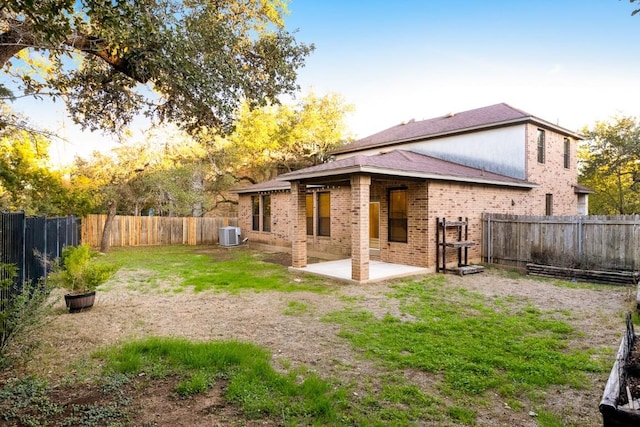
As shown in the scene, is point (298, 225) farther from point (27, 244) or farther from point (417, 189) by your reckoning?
point (27, 244)

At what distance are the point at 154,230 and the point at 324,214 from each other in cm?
1020

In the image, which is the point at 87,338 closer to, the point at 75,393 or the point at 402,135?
the point at 75,393

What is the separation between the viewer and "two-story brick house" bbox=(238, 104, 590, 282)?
984 cm

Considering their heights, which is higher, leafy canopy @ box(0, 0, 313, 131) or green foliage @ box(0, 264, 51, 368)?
leafy canopy @ box(0, 0, 313, 131)

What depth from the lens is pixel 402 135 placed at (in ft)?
57.5

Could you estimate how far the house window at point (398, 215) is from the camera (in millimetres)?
11570

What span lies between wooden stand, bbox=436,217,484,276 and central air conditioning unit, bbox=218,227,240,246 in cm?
1136

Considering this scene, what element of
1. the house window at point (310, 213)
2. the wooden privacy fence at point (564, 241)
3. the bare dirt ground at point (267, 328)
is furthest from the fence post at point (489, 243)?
the house window at point (310, 213)

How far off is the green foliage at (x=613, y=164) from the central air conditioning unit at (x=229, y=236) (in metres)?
24.4

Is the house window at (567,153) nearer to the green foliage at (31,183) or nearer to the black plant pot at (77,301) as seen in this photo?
the black plant pot at (77,301)

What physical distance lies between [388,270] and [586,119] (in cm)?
2633

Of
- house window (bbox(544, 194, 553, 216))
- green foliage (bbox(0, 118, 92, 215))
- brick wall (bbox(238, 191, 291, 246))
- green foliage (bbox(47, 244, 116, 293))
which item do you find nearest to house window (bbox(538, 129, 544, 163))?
house window (bbox(544, 194, 553, 216))

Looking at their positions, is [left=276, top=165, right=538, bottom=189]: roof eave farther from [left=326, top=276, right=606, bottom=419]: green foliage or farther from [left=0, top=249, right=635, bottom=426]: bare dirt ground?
[left=326, top=276, right=606, bottom=419]: green foliage

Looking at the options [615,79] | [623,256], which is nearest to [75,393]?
[623,256]
